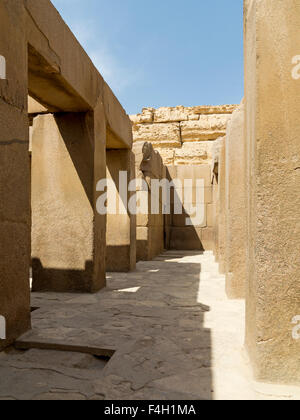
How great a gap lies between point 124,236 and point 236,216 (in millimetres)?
2808

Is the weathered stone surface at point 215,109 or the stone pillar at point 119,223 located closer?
the stone pillar at point 119,223

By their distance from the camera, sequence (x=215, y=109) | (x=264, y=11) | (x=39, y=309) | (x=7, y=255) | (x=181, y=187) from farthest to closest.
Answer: (x=215, y=109), (x=181, y=187), (x=39, y=309), (x=7, y=255), (x=264, y=11)

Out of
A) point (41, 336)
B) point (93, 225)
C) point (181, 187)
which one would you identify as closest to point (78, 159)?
point (93, 225)

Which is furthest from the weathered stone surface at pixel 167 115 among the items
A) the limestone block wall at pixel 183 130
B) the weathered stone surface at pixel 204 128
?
the weathered stone surface at pixel 204 128

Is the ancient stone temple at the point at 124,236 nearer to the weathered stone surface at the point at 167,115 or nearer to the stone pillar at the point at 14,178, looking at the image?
the stone pillar at the point at 14,178

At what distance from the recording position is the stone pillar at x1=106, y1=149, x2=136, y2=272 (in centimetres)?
623

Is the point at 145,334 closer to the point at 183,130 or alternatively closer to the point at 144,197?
the point at 144,197

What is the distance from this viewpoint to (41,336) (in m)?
2.67

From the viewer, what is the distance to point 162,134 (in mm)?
15414

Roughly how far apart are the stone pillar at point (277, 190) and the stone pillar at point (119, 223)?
448 centimetres

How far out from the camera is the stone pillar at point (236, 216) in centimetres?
392

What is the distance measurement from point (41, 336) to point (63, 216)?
1968mm
